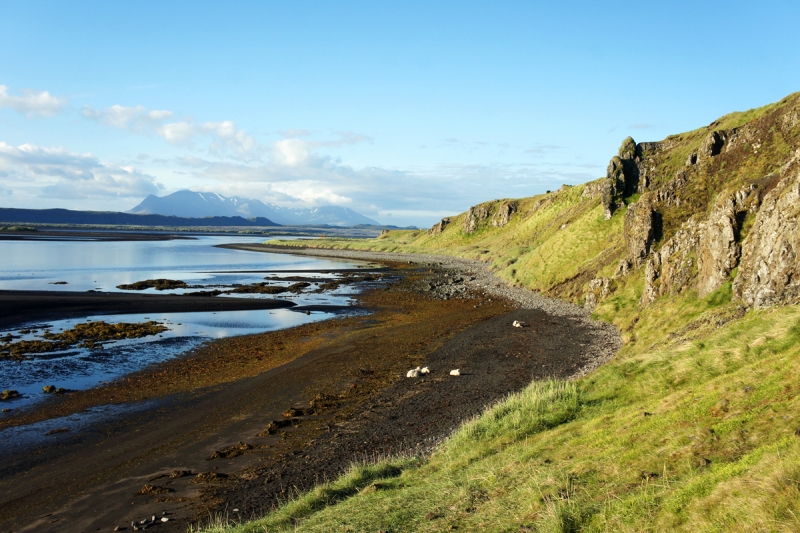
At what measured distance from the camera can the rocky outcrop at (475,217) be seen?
477ft

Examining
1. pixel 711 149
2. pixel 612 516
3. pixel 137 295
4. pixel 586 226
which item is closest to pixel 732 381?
pixel 612 516

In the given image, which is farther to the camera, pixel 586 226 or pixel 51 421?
pixel 586 226

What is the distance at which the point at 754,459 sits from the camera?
7348 millimetres

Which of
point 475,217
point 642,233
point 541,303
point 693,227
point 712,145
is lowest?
point 541,303

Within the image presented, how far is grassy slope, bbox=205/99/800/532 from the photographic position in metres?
6.88

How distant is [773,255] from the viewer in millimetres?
19219

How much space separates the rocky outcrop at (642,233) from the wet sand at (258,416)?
8.18 metres

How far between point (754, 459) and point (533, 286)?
49.2m

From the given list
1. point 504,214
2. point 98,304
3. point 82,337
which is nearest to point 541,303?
point 82,337

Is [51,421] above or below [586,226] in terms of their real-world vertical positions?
below

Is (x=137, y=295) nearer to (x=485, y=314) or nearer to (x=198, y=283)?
(x=198, y=283)

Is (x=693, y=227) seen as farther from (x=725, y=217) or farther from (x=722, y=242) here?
(x=722, y=242)

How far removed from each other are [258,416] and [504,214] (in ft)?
409

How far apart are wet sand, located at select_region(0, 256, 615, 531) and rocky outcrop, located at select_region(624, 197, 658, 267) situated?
322 inches
